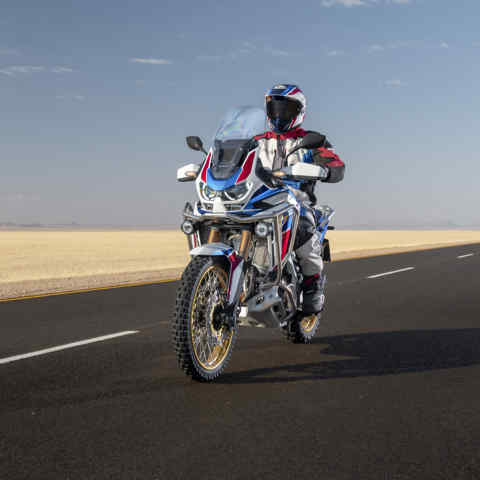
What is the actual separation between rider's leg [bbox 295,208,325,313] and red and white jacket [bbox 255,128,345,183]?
0.46 meters

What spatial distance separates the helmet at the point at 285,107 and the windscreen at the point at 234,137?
606mm

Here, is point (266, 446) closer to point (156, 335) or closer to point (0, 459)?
point (0, 459)

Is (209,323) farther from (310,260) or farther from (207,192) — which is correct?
(310,260)

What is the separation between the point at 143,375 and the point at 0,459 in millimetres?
2114

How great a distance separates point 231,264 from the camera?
549cm

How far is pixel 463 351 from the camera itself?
7.15 m

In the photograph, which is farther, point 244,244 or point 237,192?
point 244,244

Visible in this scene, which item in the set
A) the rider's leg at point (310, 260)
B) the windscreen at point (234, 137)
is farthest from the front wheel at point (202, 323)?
the rider's leg at point (310, 260)

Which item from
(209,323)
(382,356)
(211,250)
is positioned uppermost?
(211,250)

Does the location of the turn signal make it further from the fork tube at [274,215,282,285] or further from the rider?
the rider

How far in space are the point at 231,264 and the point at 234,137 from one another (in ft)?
3.51

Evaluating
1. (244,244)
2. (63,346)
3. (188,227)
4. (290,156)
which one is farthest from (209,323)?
(63,346)

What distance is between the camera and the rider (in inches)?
260

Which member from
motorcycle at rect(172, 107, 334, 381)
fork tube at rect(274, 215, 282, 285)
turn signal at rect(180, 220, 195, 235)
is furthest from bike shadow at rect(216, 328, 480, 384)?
turn signal at rect(180, 220, 195, 235)
